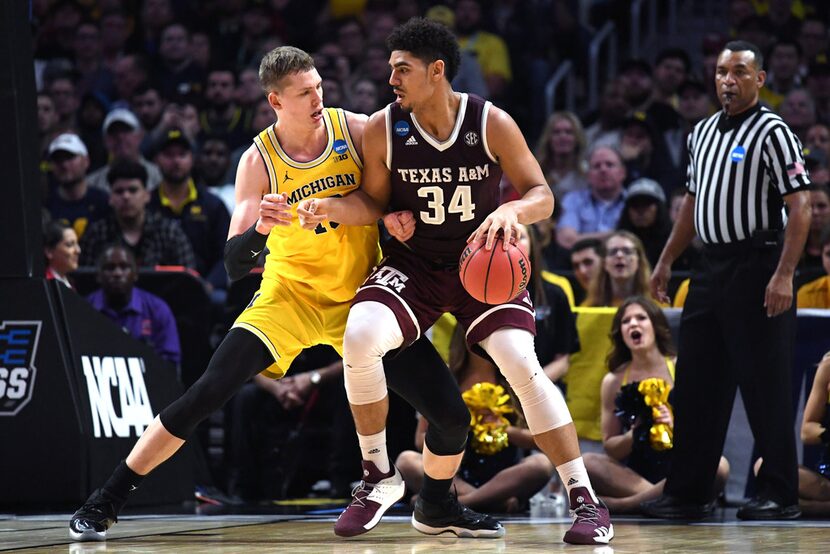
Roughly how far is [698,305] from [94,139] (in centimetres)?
764

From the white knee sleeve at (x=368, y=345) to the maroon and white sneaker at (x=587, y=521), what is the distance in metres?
0.84

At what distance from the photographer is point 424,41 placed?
15.7ft

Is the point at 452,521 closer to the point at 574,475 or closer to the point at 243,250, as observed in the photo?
the point at 574,475

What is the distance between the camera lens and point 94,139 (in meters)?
12.2

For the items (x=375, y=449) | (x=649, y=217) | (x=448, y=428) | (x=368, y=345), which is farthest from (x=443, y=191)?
(x=649, y=217)

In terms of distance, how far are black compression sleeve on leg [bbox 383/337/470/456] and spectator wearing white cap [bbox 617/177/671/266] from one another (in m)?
4.02

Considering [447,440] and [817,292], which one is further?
[817,292]

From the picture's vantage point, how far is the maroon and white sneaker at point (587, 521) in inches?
178

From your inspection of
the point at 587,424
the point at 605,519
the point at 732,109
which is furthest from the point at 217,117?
the point at 605,519

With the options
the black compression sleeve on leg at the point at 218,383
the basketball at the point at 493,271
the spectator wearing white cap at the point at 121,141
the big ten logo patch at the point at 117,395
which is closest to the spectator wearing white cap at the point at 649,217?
the big ten logo patch at the point at 117,395

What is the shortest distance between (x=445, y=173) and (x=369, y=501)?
51.7 inches

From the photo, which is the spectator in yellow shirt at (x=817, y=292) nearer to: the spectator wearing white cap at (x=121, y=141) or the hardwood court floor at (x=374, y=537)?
the hardwood court floor at (x=374, y=537)

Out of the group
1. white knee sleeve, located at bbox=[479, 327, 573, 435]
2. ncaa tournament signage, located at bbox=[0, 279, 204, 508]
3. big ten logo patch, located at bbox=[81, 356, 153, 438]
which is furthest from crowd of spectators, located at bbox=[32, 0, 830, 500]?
white knee sleeve, located at bbox=[479, 327, 573, 435]

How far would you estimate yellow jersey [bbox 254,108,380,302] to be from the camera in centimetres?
509
